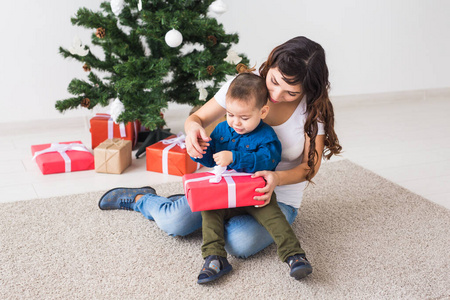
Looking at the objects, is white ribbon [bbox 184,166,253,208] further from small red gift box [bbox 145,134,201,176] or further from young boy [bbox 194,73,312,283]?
small red gift box [bbox 145,134,201,176]

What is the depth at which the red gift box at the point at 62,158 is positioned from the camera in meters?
2.39

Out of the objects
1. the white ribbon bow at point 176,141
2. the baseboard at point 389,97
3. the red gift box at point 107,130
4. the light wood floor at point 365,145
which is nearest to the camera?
the light wood floor at point 365,145

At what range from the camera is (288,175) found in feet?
5.24

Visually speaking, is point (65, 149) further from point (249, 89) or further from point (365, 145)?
point (365, 145)

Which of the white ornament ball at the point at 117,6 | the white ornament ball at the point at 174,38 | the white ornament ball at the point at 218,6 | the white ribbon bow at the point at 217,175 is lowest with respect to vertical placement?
the white ribbon bow at the point at 217,175

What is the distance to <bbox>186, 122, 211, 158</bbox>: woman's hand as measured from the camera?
60.0 inches

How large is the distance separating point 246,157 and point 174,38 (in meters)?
1.01

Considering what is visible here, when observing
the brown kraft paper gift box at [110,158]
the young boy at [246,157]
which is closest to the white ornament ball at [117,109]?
the brown kraft paper gift box at [110,158]

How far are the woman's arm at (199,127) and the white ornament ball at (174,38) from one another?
0.72 meters

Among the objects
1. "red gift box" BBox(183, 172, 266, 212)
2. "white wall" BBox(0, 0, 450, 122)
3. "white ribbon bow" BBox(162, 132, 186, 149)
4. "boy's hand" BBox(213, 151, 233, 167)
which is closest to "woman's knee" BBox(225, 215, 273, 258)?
"red gift box" BBox(183, 172, 266, 212)

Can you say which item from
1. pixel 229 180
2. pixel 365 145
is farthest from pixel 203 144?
pixel 365 145

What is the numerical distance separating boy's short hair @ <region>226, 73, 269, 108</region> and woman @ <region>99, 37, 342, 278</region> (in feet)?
0.10

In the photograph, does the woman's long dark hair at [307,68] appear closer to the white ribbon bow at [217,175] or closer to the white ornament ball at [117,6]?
the white ribbon bow at [217,175]

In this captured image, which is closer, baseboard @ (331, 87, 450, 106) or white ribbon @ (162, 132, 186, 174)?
white ribbon @ (162, 132, 186, 174)
